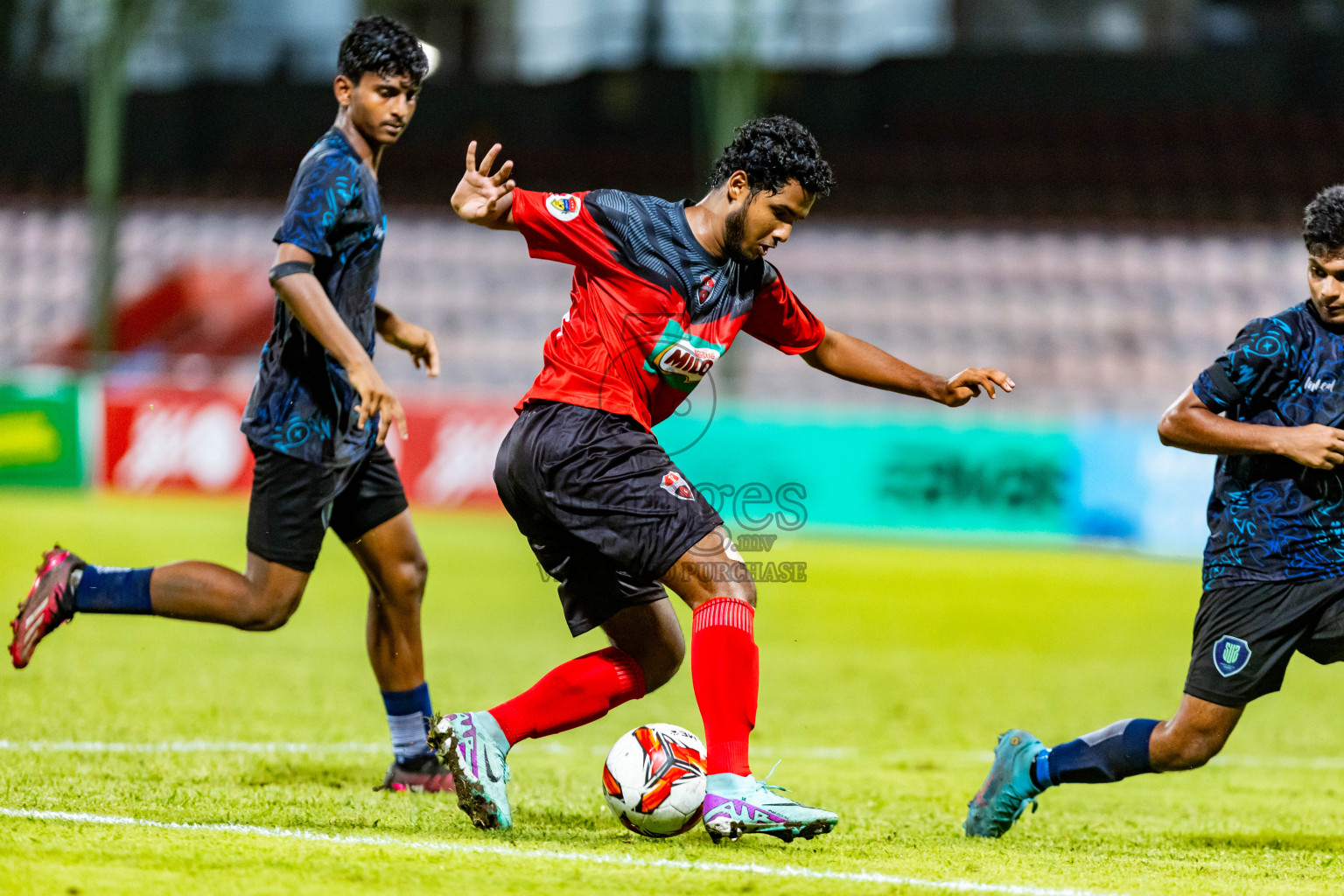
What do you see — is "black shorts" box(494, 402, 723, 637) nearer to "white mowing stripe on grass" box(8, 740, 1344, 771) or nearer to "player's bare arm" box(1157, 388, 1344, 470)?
"player's bare arm" box(1157, 388, 1344, 470)

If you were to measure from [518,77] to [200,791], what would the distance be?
87.0ft

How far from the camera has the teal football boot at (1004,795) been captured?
4527 mm

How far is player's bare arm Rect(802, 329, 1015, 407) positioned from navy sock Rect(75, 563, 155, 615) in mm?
2257

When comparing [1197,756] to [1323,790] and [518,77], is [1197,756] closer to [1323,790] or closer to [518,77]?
[1323,790]

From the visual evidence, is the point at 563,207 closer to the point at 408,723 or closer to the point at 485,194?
the point at 485,194

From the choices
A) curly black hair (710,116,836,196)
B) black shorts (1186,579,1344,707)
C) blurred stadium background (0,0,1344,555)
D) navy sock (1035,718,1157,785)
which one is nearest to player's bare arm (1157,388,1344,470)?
black shorts (1186,579,1344,707)

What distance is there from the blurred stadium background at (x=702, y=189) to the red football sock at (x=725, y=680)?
12.1 metres

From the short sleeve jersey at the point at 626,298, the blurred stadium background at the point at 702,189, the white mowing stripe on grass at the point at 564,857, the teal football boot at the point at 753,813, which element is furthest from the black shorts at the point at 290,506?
the blurred stadium background at the point at 702,189

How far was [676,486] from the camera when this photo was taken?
3.94 metres

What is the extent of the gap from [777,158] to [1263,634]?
6.65 ft

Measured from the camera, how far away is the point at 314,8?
2944 cm

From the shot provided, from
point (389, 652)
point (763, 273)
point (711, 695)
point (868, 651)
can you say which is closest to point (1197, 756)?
point (711, 695)

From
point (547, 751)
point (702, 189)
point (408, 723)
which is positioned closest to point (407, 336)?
point (408, 723)

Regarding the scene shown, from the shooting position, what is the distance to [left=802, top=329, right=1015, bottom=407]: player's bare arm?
14.8 ft
